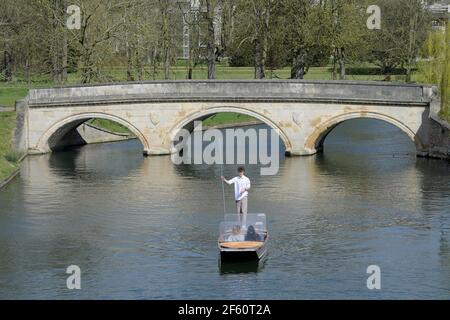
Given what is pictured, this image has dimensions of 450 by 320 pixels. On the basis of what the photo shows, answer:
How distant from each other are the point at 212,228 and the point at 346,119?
19.7m

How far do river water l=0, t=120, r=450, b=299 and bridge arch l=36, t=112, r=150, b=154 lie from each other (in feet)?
5.10

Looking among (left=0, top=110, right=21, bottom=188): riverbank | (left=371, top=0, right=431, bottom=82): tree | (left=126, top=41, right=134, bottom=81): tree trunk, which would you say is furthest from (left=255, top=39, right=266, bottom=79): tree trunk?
(left=0, top=110, right=21, bottom=188): riverbank

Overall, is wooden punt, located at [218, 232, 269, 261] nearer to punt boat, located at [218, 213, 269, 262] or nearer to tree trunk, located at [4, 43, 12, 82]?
punt boat, located at [218, 213, 269, 262]

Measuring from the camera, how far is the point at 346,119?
56.5 m

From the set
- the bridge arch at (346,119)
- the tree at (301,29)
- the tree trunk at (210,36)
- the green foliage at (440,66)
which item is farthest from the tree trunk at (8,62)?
the green foliage at (440,66)

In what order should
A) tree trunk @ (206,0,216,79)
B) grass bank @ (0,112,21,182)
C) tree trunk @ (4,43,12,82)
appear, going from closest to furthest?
grass bank @ (0,112,21,182)
tree trunk @ (206,0,216,79)
tree trunk @ (4,43,12,82)

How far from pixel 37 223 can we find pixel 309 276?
1290 centimetres

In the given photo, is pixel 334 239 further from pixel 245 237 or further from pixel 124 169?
pixel 124 169

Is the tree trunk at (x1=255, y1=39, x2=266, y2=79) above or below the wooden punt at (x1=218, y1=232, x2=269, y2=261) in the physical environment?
above

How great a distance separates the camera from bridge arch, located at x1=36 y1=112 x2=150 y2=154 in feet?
194

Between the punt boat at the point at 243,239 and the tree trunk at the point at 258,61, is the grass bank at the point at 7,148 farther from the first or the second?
the punt boat at the point at 243,239

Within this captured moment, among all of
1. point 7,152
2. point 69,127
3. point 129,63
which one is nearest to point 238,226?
point 7,152

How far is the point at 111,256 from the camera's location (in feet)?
114

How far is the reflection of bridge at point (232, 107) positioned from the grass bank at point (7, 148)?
2.77 feet
